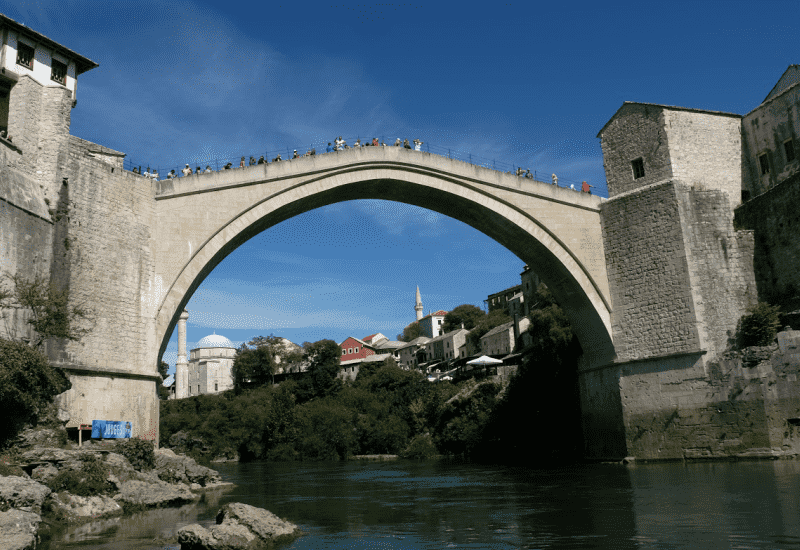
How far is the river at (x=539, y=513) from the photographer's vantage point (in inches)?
321

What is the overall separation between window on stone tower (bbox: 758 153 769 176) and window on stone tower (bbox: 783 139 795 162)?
2.07ft

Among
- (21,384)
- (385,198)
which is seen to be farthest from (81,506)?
(385,198)

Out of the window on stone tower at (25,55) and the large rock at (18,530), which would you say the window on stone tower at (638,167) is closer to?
the window on stone tower at (25,55)

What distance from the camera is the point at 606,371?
830 inches

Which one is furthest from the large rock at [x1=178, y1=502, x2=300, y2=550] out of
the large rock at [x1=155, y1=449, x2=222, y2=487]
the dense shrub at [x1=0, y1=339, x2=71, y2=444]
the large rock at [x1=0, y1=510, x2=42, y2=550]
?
the large rock at [x1=155, y1=449, x2=222, y2=487]

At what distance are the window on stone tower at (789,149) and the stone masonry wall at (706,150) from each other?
1.36m

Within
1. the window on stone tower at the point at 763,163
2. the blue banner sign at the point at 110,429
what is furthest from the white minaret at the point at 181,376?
the window on stone tower at the point at 763,163

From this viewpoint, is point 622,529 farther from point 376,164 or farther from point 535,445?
point 535,445

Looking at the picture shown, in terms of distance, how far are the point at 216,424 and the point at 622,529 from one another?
40717mm

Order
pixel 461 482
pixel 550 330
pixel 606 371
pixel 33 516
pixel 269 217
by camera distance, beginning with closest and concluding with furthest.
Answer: pixel 33 516 → pixel 461 482 → pixel 269 217 → pixel 606 371 → pixel 550 330

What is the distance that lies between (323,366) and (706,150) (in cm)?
3741

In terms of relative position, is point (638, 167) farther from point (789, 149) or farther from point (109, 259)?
point (109, 259)

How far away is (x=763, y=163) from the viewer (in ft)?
66.8

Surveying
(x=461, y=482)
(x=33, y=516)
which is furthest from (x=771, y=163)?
(x=33, y=516)
